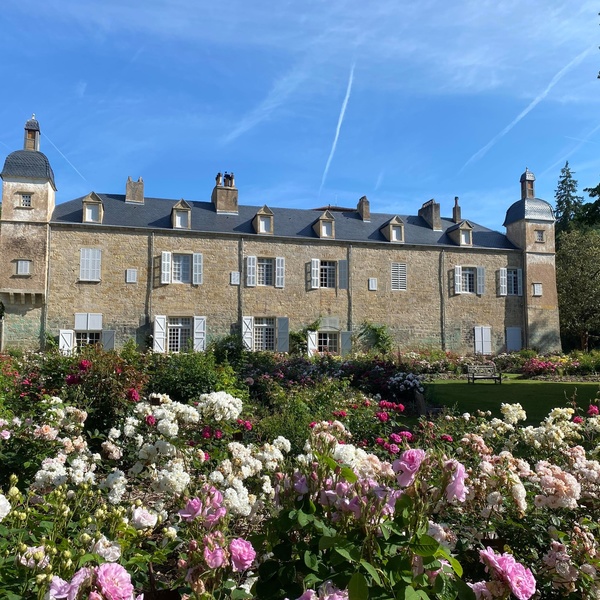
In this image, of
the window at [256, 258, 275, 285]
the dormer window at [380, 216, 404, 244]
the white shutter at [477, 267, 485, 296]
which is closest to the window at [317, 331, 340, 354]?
the window at [256, 258, 275, 285]

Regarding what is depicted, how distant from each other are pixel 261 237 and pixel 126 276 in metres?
5.78

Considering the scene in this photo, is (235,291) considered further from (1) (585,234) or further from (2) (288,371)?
(1) (585,234)

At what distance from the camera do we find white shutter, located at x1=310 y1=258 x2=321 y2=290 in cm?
2303

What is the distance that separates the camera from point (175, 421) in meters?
3.44

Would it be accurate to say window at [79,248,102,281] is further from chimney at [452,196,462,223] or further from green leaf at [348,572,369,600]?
green leaf at [348,572,369,600]

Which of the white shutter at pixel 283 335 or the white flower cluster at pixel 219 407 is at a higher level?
the white shutter at pixel 283 335

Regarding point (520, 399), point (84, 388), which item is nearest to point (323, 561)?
point (84, 388)

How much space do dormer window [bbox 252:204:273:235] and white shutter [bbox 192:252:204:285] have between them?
2815 millimetres

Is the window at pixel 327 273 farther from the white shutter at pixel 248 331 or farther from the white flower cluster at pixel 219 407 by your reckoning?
the white flower cluster at pixel 219 407

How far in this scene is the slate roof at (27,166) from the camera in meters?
20.8

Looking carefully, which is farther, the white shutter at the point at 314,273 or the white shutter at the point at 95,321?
the white shutter at the point at 314,273

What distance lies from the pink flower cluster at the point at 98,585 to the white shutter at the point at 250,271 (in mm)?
21057

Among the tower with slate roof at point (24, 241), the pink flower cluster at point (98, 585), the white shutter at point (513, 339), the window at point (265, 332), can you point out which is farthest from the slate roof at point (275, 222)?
the pink flower cluster at point (98, 585)

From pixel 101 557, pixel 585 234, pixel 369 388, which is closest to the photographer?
pixel 101 557
